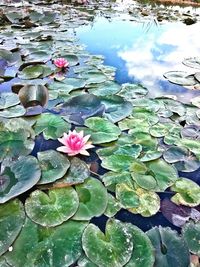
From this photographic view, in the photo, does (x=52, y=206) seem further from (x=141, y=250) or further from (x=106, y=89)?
(x=106, y=89)

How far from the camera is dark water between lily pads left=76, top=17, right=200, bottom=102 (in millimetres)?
2497

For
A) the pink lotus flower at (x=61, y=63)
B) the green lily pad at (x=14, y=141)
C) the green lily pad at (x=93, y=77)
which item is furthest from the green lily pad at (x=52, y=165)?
the pink lotus flower at (x=61, y=63)

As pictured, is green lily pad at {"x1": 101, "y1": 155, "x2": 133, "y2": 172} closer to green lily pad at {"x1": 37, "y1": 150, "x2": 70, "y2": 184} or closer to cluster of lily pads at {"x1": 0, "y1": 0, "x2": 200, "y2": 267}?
cluster of lily pads at {"x1": 0, "y1": 0, "x2": 200, "y2": 267}

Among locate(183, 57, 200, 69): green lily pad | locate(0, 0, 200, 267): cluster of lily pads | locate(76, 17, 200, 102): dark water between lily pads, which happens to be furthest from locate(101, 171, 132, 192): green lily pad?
locate(183, 57, 200, 69): green lily pad

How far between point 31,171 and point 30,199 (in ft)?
0.49

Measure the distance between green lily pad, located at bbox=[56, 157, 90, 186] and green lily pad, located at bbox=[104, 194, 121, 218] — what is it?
0.51ft

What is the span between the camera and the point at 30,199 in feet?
3.85

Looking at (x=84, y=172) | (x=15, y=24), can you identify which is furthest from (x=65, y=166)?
(x=15, y=24)

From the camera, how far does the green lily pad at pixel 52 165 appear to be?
126 centimetres

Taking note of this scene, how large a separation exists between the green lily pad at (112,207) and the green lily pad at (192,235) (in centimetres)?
29

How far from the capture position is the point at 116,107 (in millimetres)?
1915

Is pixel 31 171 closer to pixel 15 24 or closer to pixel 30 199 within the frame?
pixel 30 199

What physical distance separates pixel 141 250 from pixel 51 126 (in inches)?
36.2

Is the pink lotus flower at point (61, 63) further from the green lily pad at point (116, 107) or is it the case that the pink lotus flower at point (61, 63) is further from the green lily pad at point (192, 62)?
the green lily pad at point (192, 62)
